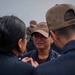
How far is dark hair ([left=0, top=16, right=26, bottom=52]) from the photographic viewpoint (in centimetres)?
113

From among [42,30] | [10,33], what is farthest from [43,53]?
[10,33]

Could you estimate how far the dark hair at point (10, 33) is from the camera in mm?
1127

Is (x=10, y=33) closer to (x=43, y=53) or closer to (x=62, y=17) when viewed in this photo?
(x=62, y=17)

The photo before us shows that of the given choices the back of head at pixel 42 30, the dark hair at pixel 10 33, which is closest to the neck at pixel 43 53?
the back of head at pixel 42 30

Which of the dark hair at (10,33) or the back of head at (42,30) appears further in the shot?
the back of head at (42,30)

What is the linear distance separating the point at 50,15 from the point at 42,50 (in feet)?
2.84

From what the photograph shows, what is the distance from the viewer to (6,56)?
1.15m

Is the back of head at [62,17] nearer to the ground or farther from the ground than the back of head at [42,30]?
farther from the ground

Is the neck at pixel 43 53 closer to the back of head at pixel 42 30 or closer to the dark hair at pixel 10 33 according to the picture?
the back of head at pixel 42 30

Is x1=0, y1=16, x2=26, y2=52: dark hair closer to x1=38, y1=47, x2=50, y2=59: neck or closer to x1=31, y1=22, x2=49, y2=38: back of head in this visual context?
x1=31, y1=22, x2=49, y2=38: back of head

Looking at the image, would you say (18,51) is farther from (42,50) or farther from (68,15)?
(42,50)

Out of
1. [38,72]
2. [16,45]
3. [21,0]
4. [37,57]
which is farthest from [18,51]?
[21,0]

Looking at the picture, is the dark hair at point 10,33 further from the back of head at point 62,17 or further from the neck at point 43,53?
the neck at point 43,53

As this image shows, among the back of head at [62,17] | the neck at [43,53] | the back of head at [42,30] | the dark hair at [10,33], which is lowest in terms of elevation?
the neck at [43,53]
